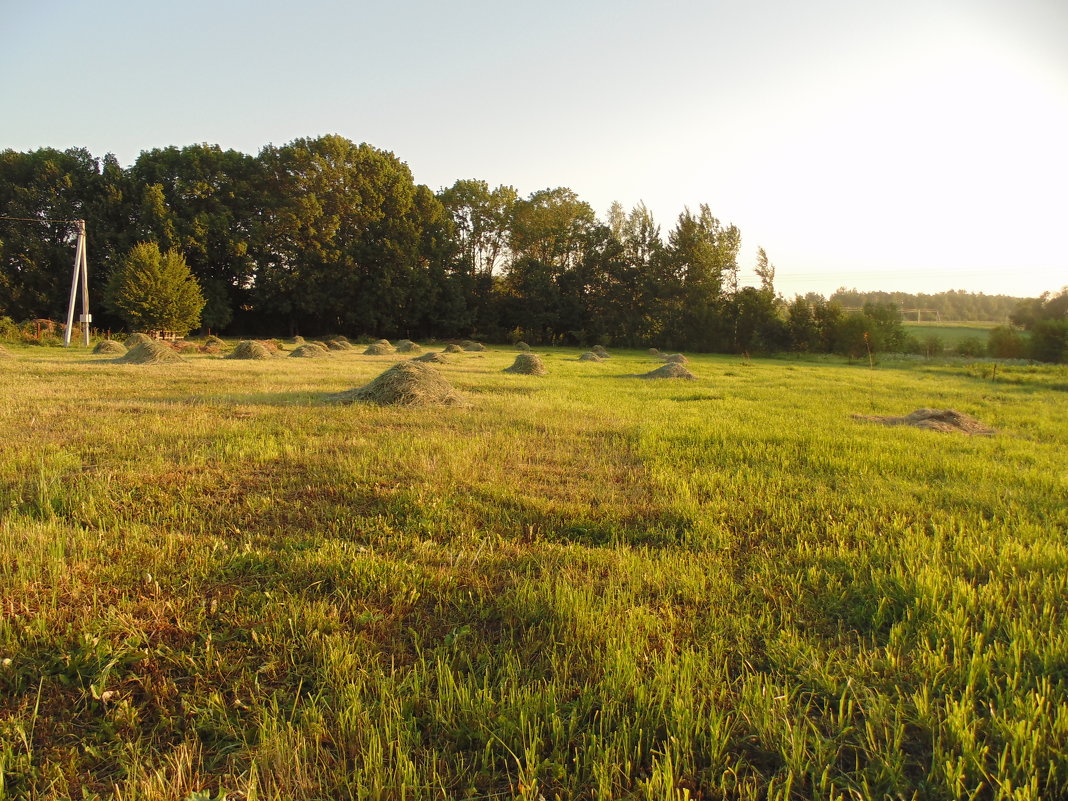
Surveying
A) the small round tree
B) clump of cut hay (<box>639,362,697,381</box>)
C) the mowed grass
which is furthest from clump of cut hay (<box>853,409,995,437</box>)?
the small round tree

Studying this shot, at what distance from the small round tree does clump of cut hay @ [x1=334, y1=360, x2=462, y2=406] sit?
25.1m

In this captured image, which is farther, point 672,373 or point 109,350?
point 109,350

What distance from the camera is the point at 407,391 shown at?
8117 mm

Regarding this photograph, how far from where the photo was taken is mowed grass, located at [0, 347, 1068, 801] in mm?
1593

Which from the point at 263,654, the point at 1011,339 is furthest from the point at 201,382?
the point at 1011,339

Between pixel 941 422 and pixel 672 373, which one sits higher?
pixel 672 373

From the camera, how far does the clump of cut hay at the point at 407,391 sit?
26.4 ft

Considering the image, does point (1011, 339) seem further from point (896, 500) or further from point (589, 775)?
point (589, 775)

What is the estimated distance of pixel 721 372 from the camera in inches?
752

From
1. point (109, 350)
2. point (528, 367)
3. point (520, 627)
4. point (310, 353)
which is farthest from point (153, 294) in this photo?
point (520, 627)

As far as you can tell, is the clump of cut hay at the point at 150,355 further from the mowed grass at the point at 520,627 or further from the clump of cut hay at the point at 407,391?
the mowed grass at the point at 520,627

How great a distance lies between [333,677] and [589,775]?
100 centimetres

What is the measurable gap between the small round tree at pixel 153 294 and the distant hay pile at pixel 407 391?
2507 centimetres

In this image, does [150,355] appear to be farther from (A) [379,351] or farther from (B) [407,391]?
(B) [407,391]
